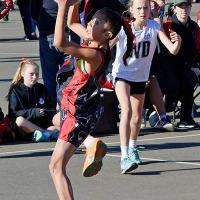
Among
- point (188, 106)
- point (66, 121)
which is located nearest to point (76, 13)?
point (66, 121)

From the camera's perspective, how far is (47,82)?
11711 mm

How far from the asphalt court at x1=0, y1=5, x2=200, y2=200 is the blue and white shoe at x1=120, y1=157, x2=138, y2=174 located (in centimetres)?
6

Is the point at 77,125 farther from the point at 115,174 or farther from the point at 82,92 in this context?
the point at 115,174

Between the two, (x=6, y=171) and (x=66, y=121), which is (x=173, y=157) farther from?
(x=66, y=121)

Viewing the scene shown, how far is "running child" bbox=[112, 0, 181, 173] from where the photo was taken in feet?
28.4

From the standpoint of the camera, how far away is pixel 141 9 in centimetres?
878

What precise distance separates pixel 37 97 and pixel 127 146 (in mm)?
2266

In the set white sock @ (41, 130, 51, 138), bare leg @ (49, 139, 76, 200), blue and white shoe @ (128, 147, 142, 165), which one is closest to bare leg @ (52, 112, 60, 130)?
white sock @ (41, 130, 51, 138)

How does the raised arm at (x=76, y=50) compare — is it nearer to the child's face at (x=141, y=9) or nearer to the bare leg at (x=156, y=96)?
the child's face at (x=141, y=9)

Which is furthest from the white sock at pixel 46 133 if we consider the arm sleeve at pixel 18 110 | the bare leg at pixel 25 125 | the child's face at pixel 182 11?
the child's face at pixel 182 11

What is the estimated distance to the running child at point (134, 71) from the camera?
8.66 meters

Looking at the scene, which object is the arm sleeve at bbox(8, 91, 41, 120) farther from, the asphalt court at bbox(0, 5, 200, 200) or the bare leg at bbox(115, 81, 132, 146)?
the bare leg at bbox(115, 81, 132, 146)

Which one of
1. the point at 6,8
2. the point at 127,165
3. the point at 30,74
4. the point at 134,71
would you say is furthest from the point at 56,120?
the point at 6,8

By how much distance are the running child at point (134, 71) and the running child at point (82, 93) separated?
5.98 ft
